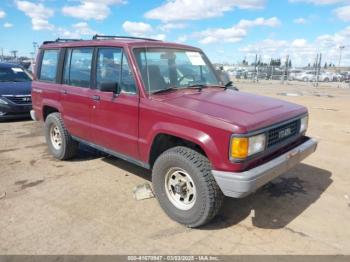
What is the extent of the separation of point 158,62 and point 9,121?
6753 millimetres

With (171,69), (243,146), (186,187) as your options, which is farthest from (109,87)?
(243,146)

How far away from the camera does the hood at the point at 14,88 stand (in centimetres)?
903

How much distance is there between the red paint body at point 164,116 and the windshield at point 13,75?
212 inches

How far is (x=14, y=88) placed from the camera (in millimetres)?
9188

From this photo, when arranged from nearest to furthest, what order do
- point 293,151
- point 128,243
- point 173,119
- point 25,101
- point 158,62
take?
point 128,243
point 173,119
point 293,151
point 158,62
point 25,101

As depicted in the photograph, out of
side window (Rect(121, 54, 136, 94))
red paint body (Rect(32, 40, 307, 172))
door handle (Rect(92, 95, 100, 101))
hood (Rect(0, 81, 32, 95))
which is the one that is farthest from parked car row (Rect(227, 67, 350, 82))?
side window (Rect(121, 54, 136, 94))

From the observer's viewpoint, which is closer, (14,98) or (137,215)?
(137,215)

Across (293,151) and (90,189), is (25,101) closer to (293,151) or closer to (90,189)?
(90,189)

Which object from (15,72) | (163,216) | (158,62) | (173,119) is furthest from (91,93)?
(15,72)

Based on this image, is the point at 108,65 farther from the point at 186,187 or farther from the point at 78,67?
the point at 186,187

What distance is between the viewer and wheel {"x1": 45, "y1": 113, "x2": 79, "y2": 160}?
18.2 ft

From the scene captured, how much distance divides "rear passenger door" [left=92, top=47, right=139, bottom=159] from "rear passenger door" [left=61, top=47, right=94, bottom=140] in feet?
0.65

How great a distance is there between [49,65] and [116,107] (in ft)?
7.46

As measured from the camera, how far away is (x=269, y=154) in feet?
11.7
